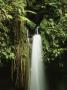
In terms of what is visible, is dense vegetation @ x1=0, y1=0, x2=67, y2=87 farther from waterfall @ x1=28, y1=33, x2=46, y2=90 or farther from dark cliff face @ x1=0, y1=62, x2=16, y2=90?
dark cliff face @ x1=0, y1=62, x2=16, y2=90

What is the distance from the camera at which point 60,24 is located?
6.21m

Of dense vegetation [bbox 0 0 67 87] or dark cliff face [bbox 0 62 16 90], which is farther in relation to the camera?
dark cliff face [bbox 0 62 16 90]

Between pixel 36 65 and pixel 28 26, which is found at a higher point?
pixel 28 26

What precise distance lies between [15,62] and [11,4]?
3.81ft

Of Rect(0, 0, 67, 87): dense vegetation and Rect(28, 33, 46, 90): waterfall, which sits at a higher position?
Rect(0, 0, 67, 87): dense vegetation

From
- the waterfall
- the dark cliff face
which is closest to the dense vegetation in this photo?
the waterfall

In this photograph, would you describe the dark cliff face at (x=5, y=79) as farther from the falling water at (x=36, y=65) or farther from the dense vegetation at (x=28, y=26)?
the falling water at (x=36, y=65)

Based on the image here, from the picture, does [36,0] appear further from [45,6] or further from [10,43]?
[10,43]

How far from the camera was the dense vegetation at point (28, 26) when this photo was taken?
5805 mm

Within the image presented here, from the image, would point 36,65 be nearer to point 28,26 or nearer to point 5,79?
point 5,79

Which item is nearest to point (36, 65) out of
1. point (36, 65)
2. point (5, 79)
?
point (36, 65)

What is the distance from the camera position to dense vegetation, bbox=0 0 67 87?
19.0 ft

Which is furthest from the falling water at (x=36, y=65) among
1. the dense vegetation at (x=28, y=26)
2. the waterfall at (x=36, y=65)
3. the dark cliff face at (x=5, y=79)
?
the dark cliff face at (x=5, y=79)

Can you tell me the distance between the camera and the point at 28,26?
6.25 metres
